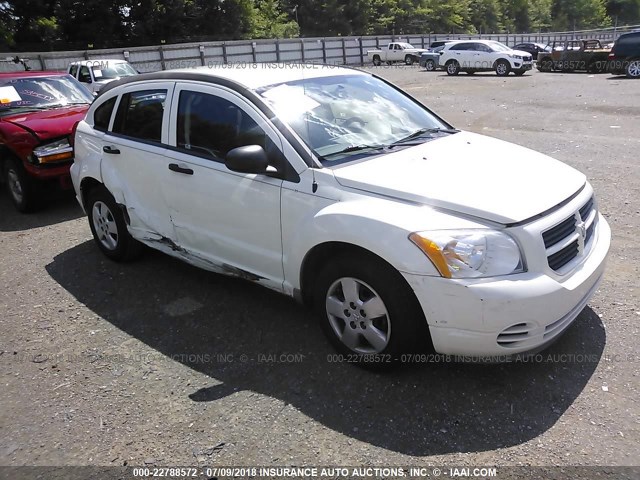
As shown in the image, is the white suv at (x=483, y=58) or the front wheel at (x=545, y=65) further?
the front wheel at (x=545, y=65)

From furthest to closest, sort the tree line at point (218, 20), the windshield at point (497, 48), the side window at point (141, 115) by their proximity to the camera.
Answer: the tree line at point (218, 20) < the windshield at point (497, 48) < the side window at point (141, 115)

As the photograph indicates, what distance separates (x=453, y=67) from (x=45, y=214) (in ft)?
80.2

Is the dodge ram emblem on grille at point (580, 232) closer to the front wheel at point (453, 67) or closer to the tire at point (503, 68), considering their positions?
the tire at point (503, 68)

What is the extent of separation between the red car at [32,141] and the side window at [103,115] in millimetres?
2105

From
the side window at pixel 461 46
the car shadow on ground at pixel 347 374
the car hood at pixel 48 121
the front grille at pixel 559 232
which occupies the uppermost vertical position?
the side window at pixel 461 46

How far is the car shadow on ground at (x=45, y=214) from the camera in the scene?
22.1 feet

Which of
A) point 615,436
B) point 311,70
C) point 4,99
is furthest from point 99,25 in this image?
point 615,436

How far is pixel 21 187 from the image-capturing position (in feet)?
23.0

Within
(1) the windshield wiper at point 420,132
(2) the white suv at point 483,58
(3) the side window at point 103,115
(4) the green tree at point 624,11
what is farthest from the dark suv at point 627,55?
(4) the green tree at point 624,11

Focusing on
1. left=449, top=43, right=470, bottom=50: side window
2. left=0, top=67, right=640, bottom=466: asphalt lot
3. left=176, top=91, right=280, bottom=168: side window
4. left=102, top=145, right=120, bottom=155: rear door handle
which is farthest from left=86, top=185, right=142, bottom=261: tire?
left=449, top=43, right=470, bottom=50: side window

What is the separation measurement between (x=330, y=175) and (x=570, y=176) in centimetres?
159

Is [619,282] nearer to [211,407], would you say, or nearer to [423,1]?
[211,407]

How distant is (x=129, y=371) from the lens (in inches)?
137

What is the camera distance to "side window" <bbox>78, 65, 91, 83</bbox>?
1658 cm
